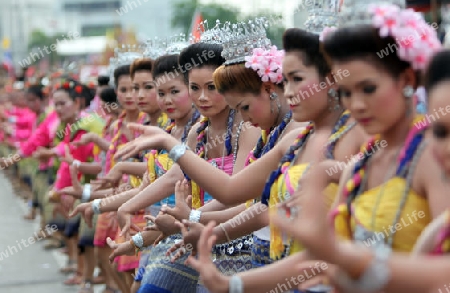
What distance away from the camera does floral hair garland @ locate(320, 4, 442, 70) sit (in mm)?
2619

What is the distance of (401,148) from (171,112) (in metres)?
3.12

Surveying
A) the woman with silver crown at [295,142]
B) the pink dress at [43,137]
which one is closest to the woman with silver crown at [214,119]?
the woman with silver crown at [295,142]

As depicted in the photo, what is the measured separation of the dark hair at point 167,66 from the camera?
5.67 meters

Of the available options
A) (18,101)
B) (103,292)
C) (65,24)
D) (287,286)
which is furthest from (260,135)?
(65,24)

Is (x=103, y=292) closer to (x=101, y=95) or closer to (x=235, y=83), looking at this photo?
(x=101, y=95)

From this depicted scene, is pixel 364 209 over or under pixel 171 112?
under

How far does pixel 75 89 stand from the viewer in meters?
9.26

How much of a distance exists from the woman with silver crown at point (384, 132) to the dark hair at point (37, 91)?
11276 millimetres

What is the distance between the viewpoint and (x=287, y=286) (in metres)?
2.97

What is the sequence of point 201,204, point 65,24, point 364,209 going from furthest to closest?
1. point 65,24
2. point 201,204
3. point 364,209

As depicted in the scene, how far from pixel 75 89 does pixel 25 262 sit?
2088 millimetres
